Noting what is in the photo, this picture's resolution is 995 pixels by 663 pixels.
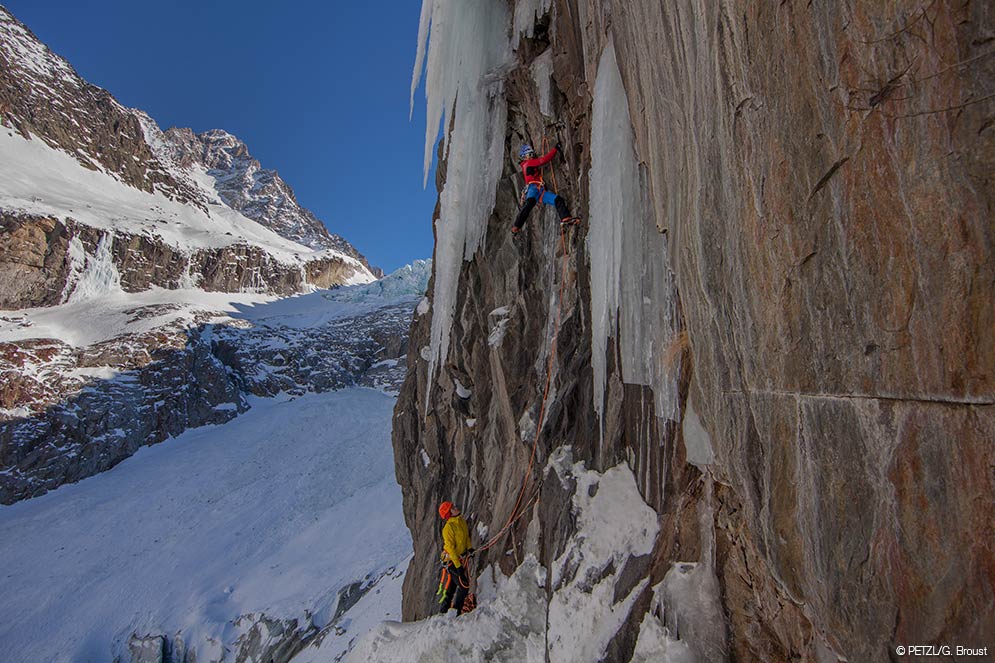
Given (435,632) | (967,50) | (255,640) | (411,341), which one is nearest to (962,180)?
(967,50)

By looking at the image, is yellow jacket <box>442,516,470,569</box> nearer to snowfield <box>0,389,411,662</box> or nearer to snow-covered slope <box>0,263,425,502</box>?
snowfield <box>0,389,411,662</box>

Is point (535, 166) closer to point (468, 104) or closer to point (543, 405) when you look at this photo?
point (468, 104)

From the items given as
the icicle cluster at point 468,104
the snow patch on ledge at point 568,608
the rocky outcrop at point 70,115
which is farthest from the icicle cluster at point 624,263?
the rocky outcrop at point 70,115

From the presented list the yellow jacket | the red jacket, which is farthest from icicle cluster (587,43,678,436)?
the yellow jacket

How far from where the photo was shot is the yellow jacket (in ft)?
20.4

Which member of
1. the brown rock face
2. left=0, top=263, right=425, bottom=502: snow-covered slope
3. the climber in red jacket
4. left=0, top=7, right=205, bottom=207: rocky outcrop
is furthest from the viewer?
left=0, top=7, right=205, bottom=207: rocky outcrop

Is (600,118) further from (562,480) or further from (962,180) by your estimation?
(562,480)

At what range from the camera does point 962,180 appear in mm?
1679

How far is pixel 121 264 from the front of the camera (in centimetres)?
3912

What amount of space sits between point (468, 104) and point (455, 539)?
20.4 feet

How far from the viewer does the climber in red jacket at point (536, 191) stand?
5910mm

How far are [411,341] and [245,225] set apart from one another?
206 feet

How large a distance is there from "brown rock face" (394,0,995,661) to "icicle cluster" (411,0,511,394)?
10.2 feet

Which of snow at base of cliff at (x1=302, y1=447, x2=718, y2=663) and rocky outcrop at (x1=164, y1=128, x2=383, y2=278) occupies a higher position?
rocky outcrop at (x1=164, y1=128, x2=383, y2=278)
